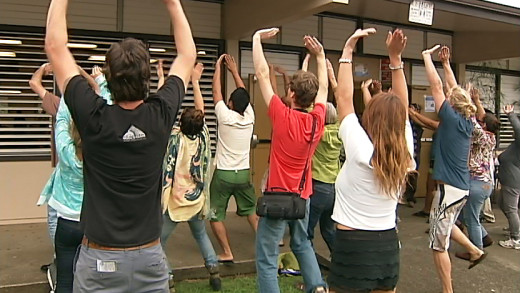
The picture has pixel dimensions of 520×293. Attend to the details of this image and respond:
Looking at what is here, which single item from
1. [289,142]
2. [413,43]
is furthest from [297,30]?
[289,142]

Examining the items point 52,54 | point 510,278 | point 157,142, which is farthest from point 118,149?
point 510,278

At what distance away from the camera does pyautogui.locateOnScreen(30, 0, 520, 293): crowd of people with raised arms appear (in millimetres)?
2066

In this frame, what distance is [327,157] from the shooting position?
197 inches

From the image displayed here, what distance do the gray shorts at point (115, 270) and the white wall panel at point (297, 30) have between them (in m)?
6.44

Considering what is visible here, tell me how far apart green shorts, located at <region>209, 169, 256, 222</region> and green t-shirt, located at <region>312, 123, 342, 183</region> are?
81 centimetres

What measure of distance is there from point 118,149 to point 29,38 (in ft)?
17.3

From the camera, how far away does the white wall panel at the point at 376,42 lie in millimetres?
8938

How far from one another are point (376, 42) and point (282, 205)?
6161 mm

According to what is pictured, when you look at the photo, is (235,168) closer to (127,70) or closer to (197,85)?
(197,85)

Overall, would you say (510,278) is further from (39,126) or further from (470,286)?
(39,126)

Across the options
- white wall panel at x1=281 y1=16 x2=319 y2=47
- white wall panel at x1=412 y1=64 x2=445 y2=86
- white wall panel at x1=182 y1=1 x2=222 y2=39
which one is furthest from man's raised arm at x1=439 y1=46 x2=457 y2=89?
white wall panel at x1=412 y1=64 x2=445 y2=86

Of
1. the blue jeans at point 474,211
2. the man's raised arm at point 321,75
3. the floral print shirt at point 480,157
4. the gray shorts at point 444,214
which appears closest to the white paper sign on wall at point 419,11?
the floral print shirt at point 480,157

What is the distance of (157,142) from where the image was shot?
212 centimetres

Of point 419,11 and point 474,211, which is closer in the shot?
point 474,211
